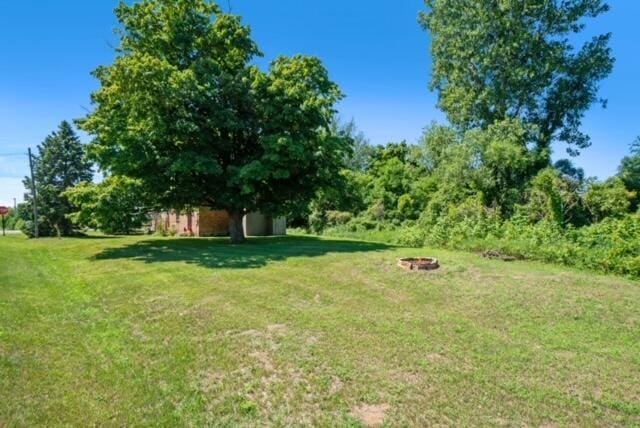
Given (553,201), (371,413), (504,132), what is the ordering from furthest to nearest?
(504,132), (553,201), (371,413)

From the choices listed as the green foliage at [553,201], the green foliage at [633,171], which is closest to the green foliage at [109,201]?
the green foliage at [553,201]

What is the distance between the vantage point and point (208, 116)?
1355cm

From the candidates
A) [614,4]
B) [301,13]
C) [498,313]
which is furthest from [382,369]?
[614,4]

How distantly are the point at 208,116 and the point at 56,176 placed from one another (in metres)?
15.6

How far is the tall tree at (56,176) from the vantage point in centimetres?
2289

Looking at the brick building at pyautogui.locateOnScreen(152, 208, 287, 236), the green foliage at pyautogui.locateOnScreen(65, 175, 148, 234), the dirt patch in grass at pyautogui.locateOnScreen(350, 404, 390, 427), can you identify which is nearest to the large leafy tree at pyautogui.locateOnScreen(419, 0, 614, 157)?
the brick building at pyautogui.locateOnScreen(152, 208, 287, 236)

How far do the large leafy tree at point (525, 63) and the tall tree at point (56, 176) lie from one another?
797 inches

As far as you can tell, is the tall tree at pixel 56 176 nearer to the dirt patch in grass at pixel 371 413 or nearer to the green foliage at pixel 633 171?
the dirt patch in grass at pixel 371 413

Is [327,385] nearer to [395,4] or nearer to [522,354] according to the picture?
[522,354]

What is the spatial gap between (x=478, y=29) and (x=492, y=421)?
1918cm

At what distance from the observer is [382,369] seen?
4.01 metres

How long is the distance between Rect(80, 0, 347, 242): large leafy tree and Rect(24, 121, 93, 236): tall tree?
475 inches

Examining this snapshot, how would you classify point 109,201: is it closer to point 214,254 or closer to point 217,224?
→ point 214,254

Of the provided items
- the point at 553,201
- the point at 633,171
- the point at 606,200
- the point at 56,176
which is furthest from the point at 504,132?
the point at 56,176
